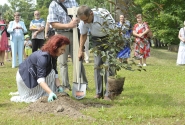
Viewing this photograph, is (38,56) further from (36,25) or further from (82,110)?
(36,25)

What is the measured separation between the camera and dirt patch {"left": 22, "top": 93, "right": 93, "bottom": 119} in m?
5.14

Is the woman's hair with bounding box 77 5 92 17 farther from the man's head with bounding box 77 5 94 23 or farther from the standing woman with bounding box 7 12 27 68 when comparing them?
the standing woman with bounding box 7 12 27 68

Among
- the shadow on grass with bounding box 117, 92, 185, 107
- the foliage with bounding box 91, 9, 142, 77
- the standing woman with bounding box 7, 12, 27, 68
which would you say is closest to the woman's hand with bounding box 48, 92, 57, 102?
the foliage with bounding box 91, 9, 142, 77

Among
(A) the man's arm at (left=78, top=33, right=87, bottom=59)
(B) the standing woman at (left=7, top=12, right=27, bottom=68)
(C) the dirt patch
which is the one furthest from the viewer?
(B) the standing woman at (left=7, top=12, right=27, bottom=68)

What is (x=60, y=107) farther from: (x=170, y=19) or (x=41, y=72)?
(x=170, y=19)

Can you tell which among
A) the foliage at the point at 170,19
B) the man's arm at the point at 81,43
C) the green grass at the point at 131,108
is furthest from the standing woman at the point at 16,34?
the foliage at the point at 170,19

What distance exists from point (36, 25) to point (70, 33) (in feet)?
16.5

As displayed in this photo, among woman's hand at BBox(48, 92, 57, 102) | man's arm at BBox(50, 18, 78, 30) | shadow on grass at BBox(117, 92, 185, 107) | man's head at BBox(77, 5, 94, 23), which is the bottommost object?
shadow on grass at BBox(117, 92, 185, 107)

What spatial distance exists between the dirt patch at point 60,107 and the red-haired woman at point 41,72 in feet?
0.35

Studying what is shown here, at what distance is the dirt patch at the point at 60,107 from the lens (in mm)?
5141

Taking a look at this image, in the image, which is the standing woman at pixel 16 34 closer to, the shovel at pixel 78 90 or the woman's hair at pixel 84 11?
the shovel at pixel 78 90

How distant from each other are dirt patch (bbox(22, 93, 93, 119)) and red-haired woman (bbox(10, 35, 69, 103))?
0.11m

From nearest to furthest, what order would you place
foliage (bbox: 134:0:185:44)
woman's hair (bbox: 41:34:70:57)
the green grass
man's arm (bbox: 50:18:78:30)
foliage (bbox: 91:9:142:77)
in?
the green grass < woman's hair (bbox: 41:34:70:57) < foliage (bbox: 91:9:142:77) < man's arm (bbox: 50:18:78:30) < foliage (bbox: 134:0:185:44)

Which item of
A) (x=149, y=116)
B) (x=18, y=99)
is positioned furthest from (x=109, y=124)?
(x=18, y=99)
